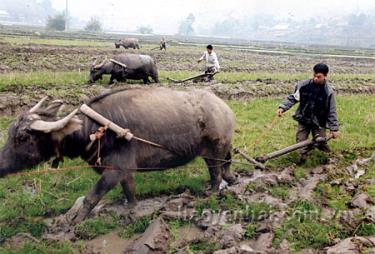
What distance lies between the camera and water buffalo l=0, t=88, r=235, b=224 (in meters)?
4.70

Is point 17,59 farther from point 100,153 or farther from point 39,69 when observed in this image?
point 100,153

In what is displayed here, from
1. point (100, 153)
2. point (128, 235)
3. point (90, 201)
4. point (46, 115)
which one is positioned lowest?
point (128, 235)

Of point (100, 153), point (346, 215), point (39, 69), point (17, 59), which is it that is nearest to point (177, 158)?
point (100, 153)

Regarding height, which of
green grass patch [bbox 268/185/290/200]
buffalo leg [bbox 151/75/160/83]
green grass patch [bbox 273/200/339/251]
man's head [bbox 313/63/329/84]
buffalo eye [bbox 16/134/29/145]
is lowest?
green grass patch [bbox 268/185/290/200]

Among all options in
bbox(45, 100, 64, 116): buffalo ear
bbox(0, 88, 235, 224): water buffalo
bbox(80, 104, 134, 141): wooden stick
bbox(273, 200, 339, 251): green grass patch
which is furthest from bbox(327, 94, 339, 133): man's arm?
bbox(45, 100, 64, 116): buffalo ear

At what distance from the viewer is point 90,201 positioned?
4801 millimetres

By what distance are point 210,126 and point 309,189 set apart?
1508mm

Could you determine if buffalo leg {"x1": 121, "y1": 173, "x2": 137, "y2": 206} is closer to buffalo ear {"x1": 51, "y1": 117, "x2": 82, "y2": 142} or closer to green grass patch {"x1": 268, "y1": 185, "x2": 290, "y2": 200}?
buffalo ear {"x1": 51, "y1": 117, "x2": 82, "y2": 142}

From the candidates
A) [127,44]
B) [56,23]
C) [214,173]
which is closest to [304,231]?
[214,173]

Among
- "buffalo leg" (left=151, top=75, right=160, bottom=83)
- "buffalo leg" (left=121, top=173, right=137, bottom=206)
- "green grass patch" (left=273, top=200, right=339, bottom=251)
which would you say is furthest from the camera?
"buffalo leg" (left=151, top=75, right=160, bottom=83)

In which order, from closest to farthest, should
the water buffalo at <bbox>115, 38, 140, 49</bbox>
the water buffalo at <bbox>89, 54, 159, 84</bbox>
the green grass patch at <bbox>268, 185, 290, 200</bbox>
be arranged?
the green grass patch at <bbox>268, 185, 290, 200</bbox> → the water buffalo at <bbox>89, 54, 159, 84</bbox> → the water buffalo at <bbox>115, 38, 140, 49</bbox>

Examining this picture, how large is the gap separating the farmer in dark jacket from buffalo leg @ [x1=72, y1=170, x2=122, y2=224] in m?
2.71

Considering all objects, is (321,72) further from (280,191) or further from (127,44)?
(127,44)

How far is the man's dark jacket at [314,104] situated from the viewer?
21.5 feet
